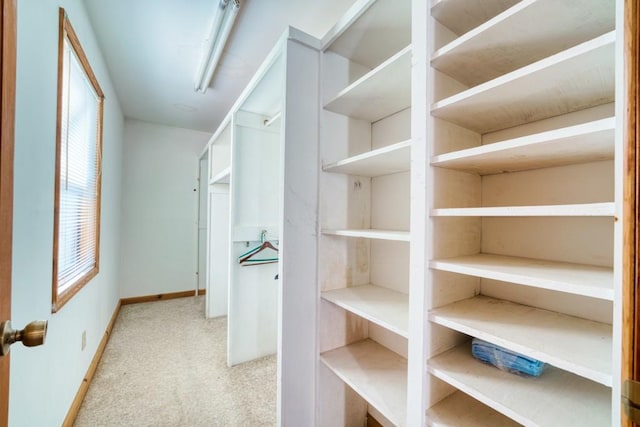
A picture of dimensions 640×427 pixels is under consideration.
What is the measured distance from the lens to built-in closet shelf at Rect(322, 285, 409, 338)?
1047 millimetres

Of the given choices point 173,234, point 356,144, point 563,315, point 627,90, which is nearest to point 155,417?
point 356,144

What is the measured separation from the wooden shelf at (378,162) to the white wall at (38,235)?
4.22 feet

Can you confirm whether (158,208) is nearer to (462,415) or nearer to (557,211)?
(462,415)

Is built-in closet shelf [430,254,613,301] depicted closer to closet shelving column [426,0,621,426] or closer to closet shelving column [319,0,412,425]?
closet shelving column [426,0,621,426]

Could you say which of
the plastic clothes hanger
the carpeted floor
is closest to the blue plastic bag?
the carpeted floor

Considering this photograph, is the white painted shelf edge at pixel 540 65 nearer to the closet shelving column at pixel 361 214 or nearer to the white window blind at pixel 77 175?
the closet shelving column at pixel 361 214

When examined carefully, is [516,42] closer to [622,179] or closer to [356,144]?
[622,179]

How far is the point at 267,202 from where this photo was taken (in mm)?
2553

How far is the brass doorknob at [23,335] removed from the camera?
1.89ft

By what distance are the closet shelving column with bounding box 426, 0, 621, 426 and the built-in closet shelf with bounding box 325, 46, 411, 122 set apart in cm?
17

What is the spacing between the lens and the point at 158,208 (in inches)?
157

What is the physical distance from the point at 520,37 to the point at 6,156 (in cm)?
141

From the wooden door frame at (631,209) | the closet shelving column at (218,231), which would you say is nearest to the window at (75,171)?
the closet shelving column at (218,231)

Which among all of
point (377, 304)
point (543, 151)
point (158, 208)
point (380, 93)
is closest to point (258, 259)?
point (377, 304)
